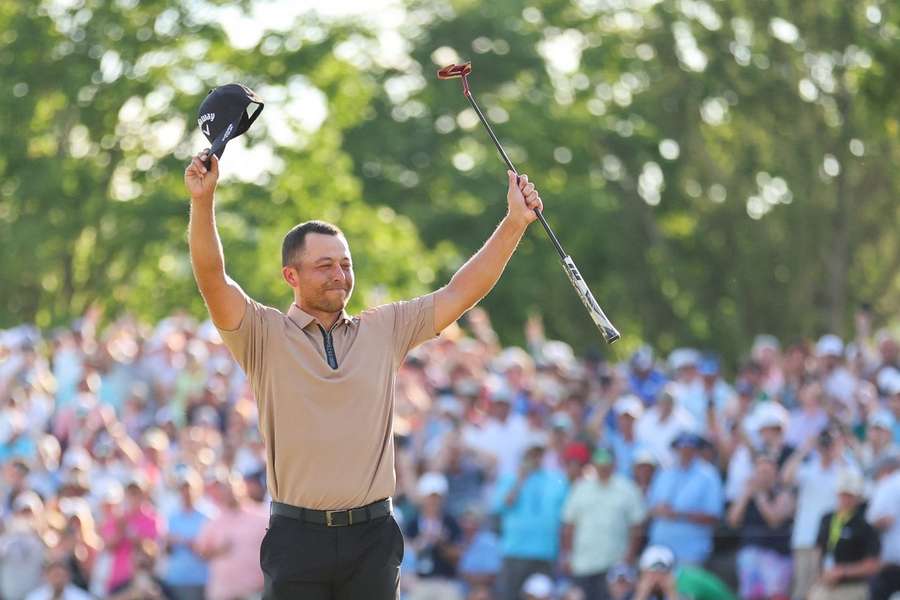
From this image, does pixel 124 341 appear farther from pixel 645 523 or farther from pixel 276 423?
pixel 276 423

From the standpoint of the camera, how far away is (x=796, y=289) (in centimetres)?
2841

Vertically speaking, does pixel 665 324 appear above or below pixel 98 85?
below

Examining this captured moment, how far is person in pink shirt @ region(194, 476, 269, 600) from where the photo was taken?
51.5 ft

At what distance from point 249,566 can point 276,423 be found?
861 cm

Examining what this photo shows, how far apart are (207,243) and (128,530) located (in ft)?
32.7

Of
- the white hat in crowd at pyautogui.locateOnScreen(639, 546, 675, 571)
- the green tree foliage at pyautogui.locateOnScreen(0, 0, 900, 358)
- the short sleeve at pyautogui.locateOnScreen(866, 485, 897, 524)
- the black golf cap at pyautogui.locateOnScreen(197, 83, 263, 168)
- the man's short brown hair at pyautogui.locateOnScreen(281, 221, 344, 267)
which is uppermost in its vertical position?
the black golf cap at pyautogui.locateOnScreen(197, 83, 263, 168)

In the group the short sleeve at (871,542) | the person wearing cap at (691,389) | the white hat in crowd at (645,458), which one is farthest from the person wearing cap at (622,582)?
the person wearing cap at (691,389)

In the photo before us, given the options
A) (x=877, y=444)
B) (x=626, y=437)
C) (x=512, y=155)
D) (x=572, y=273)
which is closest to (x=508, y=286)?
(x=512, y=155)

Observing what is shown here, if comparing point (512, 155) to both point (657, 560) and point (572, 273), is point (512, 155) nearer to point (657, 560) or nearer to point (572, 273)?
point (657, 560)

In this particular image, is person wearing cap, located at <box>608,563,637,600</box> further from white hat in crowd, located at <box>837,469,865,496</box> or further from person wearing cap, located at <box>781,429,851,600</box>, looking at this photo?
white hat in crowd, located at <box>837,469,865,496</box>

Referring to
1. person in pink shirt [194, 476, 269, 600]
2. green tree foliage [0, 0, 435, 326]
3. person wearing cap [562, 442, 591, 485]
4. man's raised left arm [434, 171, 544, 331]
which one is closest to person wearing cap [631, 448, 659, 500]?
person wearing cap [562, 442, 591, 485]

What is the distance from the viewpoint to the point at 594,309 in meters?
7.67

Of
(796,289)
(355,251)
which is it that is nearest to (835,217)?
(796,289)

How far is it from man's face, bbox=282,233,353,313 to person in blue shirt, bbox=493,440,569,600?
8.16m
